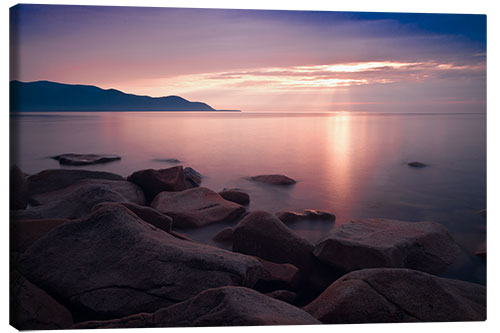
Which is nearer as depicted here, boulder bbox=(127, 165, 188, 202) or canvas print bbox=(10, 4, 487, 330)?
canvas print bbox=(10, 4, 487, 330)

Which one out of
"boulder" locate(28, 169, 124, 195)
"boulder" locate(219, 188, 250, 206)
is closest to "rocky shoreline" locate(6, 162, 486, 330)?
"boulder" locate(28, 169, 124, 195)

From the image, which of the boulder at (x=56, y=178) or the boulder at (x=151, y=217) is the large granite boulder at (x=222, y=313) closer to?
the boulder at (x=151, y=217)

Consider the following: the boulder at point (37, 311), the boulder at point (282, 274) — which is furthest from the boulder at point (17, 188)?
the boulder at point (282, 274)

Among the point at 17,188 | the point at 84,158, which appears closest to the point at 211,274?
the point at 17,188

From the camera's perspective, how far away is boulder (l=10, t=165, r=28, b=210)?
3.76 meters

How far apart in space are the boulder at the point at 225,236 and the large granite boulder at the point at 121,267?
1.06m

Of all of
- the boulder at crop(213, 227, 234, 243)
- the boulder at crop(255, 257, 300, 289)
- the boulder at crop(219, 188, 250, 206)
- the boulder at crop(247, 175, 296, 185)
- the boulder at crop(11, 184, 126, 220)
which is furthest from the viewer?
the boulder at crop(247, 175, 296, 185)

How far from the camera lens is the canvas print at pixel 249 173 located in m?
3.32

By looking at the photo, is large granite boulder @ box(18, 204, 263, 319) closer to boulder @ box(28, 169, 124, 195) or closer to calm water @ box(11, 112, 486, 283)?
calm water @ box(11, 112, 486, 283)

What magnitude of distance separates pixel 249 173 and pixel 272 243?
2433 mm

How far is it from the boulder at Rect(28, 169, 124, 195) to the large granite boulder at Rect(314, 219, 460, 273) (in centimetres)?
355

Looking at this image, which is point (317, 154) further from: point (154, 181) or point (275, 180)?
point (154, 181)

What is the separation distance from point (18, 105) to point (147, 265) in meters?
2.00

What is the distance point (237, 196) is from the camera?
5.91 metres
